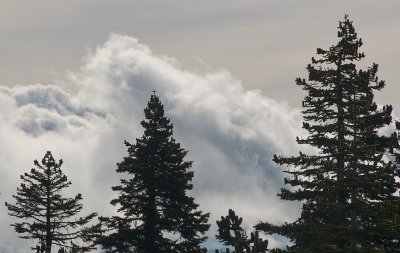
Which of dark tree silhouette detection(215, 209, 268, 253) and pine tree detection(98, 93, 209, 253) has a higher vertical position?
pine tree detection(98, 93, 209, 253)

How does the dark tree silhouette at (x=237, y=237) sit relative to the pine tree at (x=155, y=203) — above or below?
below

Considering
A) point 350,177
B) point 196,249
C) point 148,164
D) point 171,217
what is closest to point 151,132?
point 148,164

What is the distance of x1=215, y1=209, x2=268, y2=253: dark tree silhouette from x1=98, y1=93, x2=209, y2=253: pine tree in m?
10.5

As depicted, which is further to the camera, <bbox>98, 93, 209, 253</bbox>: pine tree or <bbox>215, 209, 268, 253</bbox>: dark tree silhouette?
<bbox>98, 93, 209, 253</bbox>: pine tree

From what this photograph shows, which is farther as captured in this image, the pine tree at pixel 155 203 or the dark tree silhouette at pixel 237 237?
the pine tree at pixel 155 203

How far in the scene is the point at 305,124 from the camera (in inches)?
1210

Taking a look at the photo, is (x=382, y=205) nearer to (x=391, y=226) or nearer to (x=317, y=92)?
(x=391, y=226)

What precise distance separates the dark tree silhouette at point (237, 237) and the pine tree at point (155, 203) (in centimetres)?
1053

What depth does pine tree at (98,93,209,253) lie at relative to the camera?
37000 millimetres

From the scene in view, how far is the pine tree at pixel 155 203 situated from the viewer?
37.0 m

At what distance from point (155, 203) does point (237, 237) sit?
1315 cm

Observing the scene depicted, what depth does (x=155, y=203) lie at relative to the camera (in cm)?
3772

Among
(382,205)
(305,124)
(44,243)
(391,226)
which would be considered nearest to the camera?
(391,226)

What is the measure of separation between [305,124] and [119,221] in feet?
46.2
